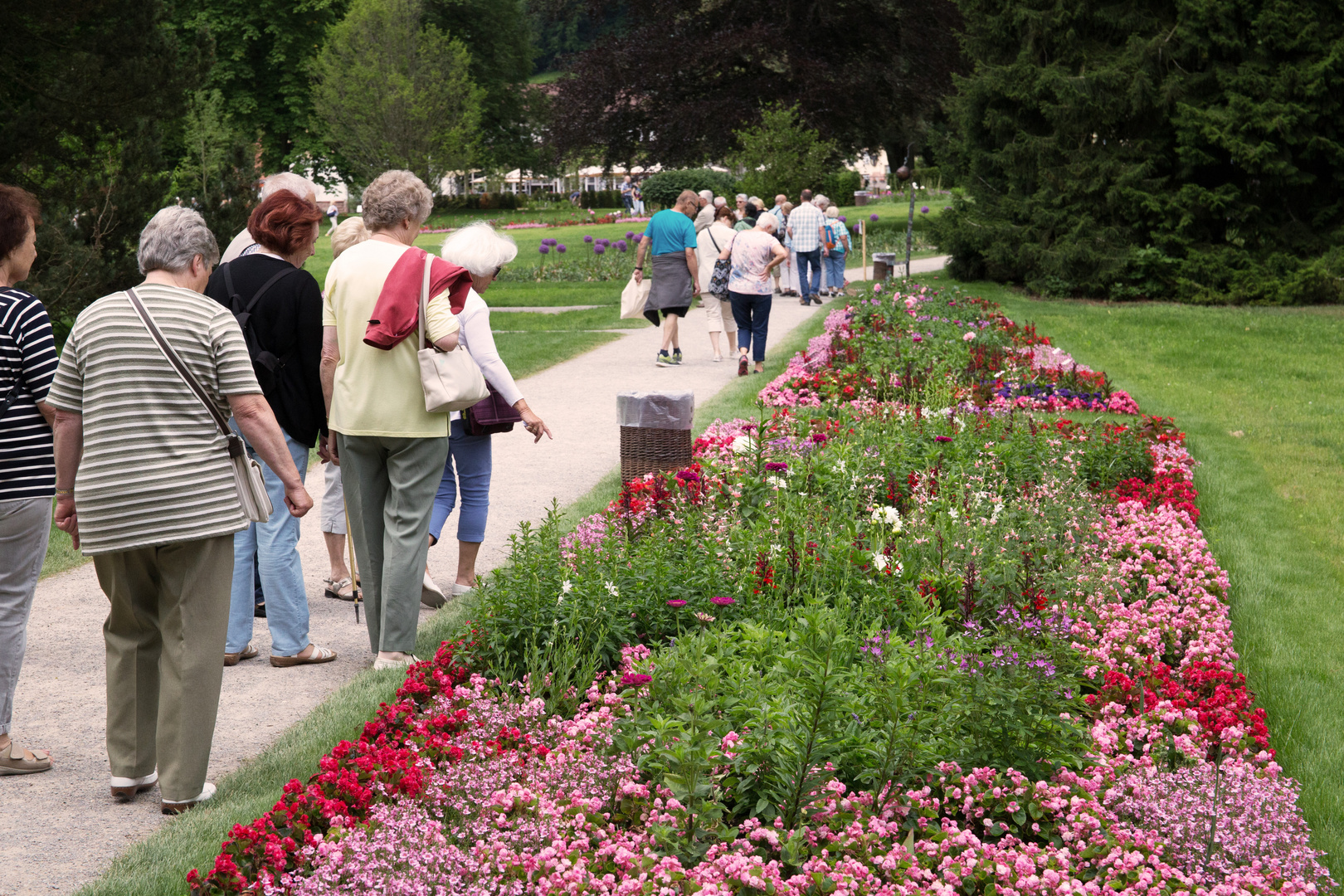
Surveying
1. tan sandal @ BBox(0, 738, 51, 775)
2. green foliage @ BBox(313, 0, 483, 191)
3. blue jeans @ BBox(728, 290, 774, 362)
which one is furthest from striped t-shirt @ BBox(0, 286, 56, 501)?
green foliage @ BBox(313, 0, 483, 191)

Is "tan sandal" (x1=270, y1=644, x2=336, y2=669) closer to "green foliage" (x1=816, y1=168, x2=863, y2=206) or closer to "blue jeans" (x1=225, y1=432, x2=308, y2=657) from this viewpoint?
"blue jeans" (x1=225, y1=432, x2=308, y2=657)

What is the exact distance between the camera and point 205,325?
3.61m

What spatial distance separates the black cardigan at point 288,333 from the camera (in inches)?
189

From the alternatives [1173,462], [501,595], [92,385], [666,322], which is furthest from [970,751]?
[666,322]

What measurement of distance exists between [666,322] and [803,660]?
29.9 feet

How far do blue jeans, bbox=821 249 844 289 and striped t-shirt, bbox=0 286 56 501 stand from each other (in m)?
16.5

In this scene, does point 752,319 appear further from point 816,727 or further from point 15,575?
point 816,727

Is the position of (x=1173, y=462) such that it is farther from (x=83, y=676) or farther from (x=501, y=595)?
(x=83, y=676)

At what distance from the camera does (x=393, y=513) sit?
4648 mm

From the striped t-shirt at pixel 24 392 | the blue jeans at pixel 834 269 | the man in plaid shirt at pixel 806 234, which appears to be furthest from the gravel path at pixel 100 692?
the blue jeans at pixel 834 269

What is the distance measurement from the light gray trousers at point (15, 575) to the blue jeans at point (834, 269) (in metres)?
16.6

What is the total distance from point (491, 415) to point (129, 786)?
7.50 feet

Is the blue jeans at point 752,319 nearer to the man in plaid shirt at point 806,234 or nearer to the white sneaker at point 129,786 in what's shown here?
the man in plaid shirt at point 806,234

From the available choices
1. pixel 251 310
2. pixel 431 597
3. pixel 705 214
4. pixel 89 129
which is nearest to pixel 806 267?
pixel 705 214
